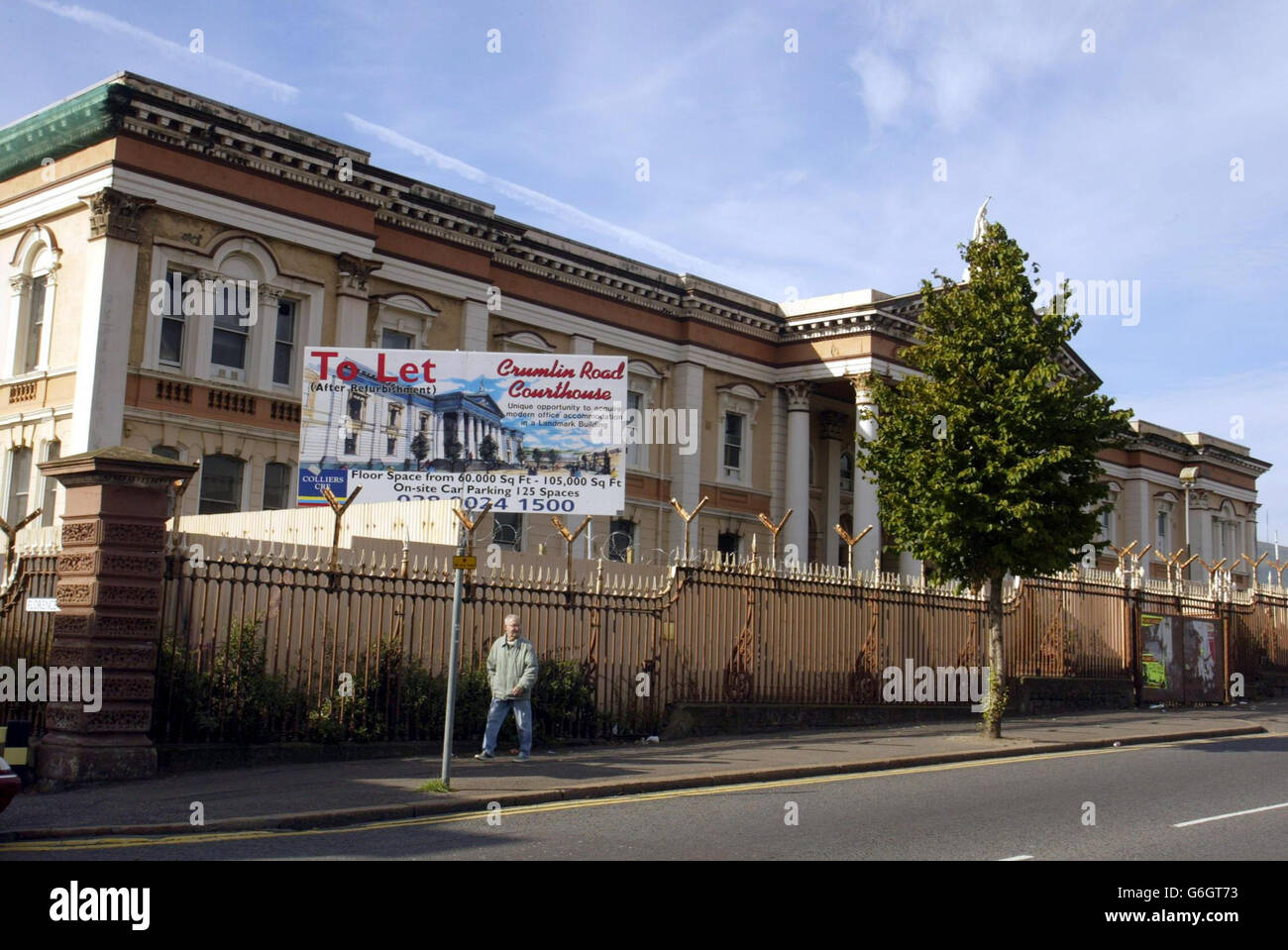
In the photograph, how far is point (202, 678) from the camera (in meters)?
13.6

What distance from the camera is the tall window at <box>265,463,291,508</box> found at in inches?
1110

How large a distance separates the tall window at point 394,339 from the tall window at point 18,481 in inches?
326

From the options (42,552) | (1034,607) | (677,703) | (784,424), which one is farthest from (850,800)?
(784,424)

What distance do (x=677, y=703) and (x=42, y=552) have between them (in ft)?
27.6

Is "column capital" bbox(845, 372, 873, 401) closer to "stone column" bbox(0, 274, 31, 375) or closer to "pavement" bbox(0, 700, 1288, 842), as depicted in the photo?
"pavement" bbox(0, 700, 1288, 842)

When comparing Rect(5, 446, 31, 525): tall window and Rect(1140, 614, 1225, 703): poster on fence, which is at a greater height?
Rect(5, 446, 31, 525): tall window

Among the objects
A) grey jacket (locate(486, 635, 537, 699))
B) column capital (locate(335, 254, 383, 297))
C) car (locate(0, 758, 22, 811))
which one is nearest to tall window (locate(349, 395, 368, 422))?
grey jacket (locate(486, 635, 537, 699))

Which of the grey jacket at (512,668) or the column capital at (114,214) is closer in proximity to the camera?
the grey jacket at (512,668)

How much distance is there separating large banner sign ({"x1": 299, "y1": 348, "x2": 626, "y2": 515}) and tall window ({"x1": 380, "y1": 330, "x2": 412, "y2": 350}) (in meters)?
11.8

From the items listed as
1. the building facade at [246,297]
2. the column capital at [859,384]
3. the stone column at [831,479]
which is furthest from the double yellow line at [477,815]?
the stone column at [831,479]

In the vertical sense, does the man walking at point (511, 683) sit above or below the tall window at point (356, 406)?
below

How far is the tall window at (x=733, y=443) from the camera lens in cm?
4128
